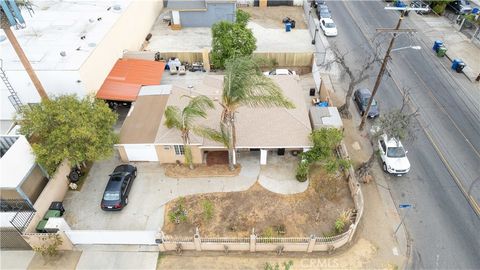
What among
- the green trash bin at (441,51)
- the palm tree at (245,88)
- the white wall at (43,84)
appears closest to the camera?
the palm tree at (245,88)

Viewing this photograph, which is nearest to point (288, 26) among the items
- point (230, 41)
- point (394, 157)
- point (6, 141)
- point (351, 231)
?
point (230, 41)

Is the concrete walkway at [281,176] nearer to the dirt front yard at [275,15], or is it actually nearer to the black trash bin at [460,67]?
the black trash bin at [460,67]

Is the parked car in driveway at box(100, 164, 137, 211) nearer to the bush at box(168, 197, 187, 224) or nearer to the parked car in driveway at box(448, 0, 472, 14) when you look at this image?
the bush at box(168, 197, 187, 224)

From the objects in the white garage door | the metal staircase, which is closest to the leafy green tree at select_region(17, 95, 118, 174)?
the white garage door

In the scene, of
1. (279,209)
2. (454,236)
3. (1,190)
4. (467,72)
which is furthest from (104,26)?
(467,72)

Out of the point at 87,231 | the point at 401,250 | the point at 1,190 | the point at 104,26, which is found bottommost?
the point at 401,250

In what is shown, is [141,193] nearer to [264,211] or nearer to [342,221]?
[264,211]

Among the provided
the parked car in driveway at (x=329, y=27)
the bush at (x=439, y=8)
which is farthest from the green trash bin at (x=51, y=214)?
the bush at (x=439, y=8)

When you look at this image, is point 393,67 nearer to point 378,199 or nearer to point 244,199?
point 378,199
